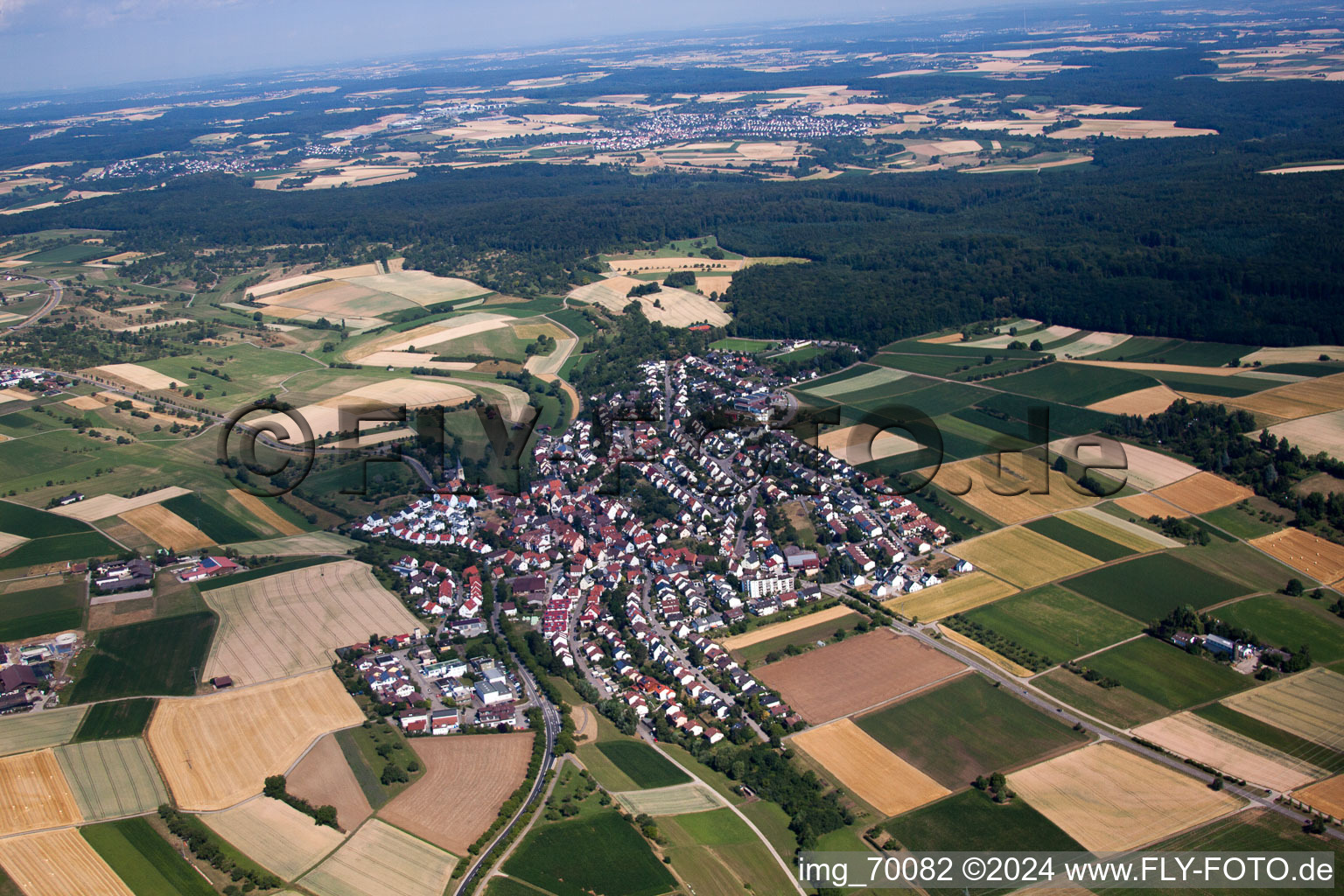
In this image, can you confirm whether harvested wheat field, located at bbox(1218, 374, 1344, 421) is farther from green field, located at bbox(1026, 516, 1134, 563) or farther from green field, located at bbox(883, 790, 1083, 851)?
green field, located at bbox(883, 790, 1083, 851)

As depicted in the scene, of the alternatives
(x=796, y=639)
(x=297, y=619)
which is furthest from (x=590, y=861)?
(x=297, y=619)

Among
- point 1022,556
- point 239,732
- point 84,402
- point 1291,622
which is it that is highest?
point 84,402

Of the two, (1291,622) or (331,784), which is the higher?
(331,784)

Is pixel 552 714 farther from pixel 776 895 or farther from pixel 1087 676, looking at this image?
pixel 1087 676

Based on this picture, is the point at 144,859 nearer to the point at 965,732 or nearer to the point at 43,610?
the point at 43,610

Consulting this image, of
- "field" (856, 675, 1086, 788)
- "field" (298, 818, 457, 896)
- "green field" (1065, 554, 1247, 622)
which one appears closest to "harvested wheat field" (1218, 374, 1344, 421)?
"green field" (1065, 554, 1247, 622)

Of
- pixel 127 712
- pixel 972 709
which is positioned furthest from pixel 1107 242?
pixel 127 712

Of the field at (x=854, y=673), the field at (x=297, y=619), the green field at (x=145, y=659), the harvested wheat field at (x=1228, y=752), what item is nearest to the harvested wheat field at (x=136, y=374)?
the field at (x=297, y=619)
